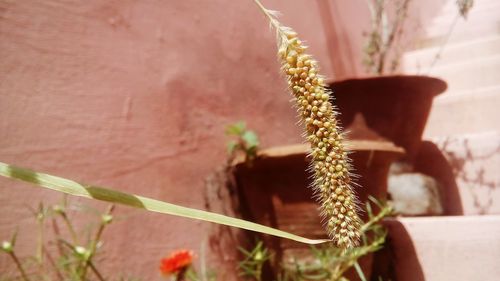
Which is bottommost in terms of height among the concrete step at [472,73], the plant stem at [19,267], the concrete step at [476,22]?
the concrete step at [472,73]

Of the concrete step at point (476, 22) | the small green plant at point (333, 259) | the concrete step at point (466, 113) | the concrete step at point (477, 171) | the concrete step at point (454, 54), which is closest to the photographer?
the small green plant at point (333, 259)

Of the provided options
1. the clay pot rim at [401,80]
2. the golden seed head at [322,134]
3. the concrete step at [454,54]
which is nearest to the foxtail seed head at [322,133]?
the golden seed head at [322,134]

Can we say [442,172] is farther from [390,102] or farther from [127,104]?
[127,104]

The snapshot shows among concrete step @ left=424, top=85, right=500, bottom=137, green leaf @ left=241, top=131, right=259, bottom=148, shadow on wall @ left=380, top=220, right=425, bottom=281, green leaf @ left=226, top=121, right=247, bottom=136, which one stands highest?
green leaf @ left=226, top=121, right=247, bottom=136

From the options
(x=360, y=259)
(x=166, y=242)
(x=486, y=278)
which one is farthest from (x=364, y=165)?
(x=166, y=242)

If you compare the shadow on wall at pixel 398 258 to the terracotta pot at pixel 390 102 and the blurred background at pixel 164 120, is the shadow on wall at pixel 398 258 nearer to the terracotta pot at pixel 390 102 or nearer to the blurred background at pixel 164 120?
the blurred background at pixel 164 120

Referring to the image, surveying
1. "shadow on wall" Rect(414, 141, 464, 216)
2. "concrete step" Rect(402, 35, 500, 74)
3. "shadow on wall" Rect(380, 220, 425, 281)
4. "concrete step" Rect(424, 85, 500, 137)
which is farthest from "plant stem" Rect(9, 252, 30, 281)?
"concrete step" Rect(402, 35, 500, 74)

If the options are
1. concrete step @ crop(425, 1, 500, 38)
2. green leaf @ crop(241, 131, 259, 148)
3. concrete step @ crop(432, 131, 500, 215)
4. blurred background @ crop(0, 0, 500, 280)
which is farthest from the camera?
concrete step @ crop(425, 1, 500, 38)

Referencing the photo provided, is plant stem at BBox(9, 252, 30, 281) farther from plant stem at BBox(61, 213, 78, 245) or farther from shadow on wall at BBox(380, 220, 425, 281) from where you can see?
shadow on wall at BBox(380, 220, 425, 281)
